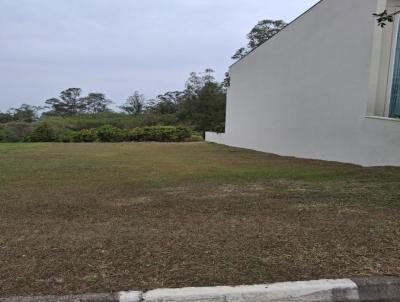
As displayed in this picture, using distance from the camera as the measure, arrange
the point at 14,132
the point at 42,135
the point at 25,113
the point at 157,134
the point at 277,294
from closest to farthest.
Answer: the point at 277,294, the point at 42,135, the point at 14,132, the point at 157,134, the point at 25,113

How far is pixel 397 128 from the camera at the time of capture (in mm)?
9344

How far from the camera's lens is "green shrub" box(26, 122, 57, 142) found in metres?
34.7

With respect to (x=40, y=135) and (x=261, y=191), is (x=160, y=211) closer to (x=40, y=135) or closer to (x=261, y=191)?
(x=261, y=191)

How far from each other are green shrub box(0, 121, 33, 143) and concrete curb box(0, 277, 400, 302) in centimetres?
3641

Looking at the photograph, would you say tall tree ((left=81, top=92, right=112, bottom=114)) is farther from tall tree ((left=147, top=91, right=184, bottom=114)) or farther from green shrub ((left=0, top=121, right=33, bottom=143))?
green shrub ((left=0, top=121, right=33, bottom=143))

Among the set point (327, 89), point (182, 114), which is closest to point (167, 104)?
point (182, 114)

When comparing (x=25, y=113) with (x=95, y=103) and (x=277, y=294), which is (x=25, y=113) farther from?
(x=277, y=294)

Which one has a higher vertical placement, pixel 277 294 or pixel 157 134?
pixel 277 294

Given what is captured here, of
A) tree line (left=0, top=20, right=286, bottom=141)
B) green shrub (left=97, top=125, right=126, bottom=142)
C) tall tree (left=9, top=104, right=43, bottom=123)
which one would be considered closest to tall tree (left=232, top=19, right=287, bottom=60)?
tree line (left=0, top=20, right=286, bottom=141)

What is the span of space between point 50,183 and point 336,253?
264 inches

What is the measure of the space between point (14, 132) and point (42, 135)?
3821 mm

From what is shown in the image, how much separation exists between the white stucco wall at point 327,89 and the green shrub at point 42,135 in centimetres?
2210

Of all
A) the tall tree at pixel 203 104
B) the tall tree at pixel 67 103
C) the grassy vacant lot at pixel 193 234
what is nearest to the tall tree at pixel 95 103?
the tall tree at pixel 67 103

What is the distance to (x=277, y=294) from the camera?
2.92 meters
